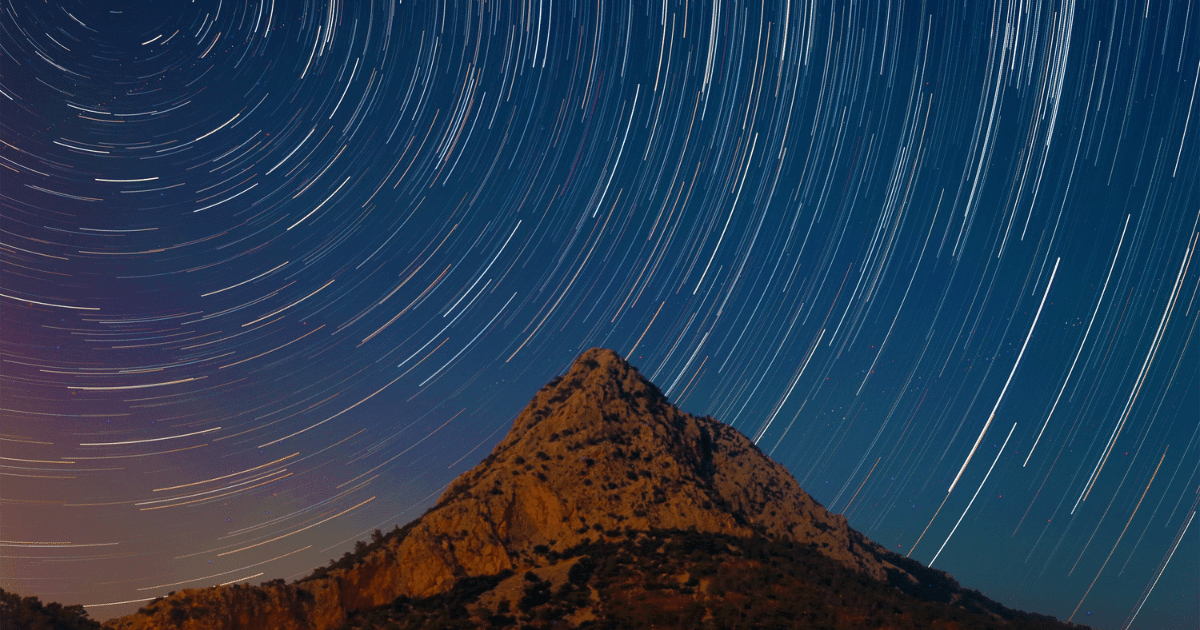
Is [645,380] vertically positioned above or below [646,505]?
above

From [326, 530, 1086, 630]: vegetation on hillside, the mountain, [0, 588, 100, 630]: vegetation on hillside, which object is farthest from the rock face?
[0, 588, 100, 630]: vegetation on hillside

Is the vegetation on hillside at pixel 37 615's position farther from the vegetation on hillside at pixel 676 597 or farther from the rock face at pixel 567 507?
the vegetation on hillside at pixel 676 597

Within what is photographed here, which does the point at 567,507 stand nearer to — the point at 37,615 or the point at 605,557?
the point at 605,557

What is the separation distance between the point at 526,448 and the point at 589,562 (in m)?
16.6

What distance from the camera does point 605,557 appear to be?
5209cm

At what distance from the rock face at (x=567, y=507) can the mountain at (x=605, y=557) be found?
0.43ft

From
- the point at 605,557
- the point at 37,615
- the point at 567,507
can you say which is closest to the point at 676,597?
the point at 605,557

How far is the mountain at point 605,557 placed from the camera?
44.8 m

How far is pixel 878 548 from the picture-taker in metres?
81.9

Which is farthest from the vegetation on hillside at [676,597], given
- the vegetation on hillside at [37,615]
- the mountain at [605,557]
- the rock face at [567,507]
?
the vegetation on hillside at [37,615]

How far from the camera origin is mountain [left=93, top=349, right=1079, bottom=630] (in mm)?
44750

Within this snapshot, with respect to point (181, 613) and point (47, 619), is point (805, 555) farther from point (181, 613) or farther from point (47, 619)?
point (47, 619)

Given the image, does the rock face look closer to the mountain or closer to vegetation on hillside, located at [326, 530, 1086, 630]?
the mountain

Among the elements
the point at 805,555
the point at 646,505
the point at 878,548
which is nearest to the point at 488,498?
the point at 646,505
